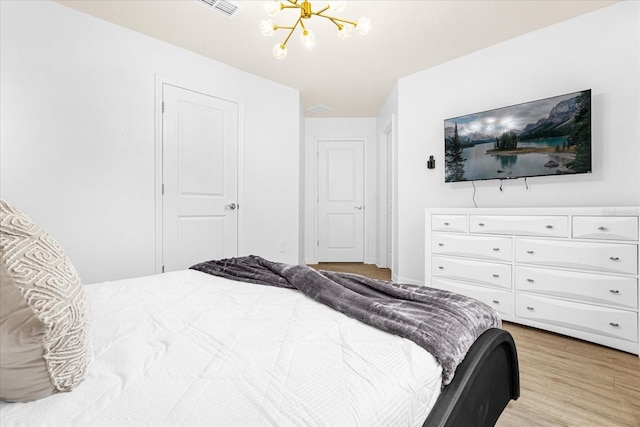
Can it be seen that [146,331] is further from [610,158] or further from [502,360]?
[610,158]

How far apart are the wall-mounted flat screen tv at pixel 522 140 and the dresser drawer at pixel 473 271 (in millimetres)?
870

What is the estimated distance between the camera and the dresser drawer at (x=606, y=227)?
1.93 metres

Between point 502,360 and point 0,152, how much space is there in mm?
3234

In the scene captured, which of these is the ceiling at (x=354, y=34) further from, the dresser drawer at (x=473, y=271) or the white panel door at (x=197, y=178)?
the dresser drawer at (x=473, y=271)

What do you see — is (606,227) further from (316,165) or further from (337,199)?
(316,165)

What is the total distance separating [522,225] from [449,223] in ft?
1.88

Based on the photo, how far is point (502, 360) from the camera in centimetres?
111

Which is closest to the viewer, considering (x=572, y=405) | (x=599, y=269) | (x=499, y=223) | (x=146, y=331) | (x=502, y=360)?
(x=146, y=331)

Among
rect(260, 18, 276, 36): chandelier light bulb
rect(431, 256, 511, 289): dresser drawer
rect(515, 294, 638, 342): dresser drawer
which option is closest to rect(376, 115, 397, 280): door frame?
rect(431, 256, 511, 289): dresser drawer

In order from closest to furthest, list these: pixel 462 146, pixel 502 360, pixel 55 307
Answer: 1. pixel 55 307
2. pixel 502 360
3. pixel 462 146

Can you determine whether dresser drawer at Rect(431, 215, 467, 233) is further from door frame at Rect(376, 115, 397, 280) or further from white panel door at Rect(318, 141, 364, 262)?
white panel door at Rect(318, 141, 364, 262)

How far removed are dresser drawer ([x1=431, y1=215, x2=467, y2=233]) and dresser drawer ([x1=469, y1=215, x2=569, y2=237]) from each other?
0.22ft

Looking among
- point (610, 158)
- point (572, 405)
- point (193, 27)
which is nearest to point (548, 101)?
point (610, 158)

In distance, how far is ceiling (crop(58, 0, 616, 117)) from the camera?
7.88ft
